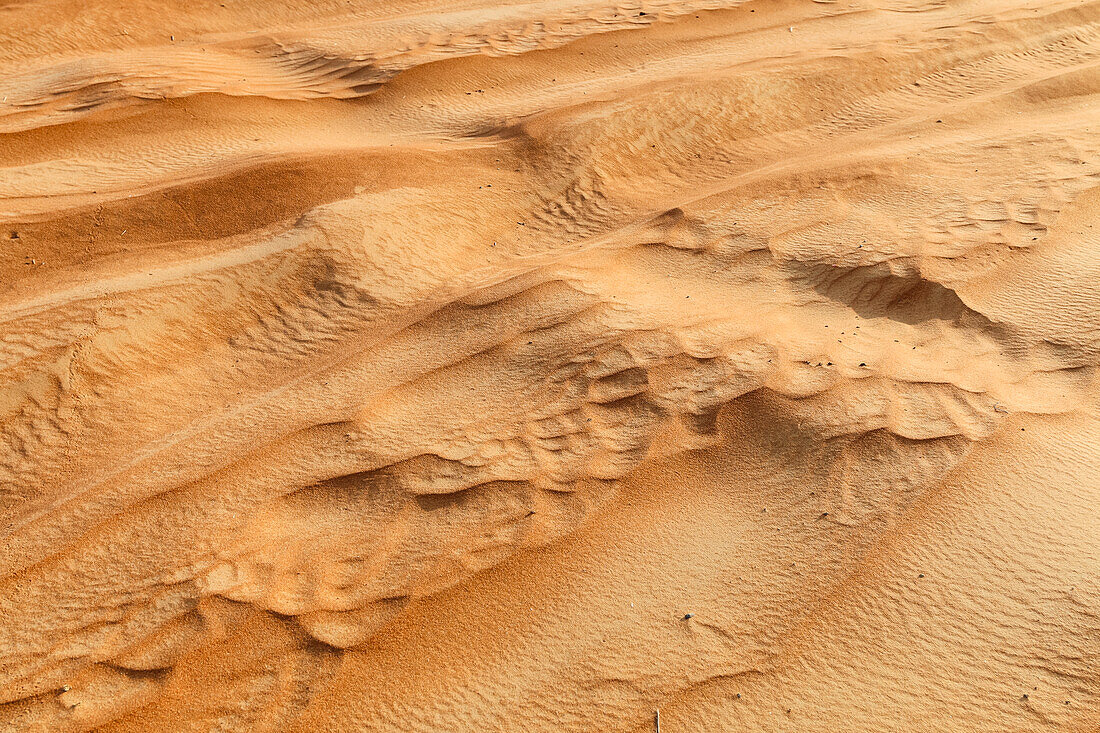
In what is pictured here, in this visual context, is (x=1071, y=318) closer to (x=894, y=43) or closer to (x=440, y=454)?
(x=440, y=454)

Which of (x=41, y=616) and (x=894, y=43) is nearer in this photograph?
(x=41, y=616)

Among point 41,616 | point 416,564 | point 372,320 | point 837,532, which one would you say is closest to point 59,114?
point 372,320

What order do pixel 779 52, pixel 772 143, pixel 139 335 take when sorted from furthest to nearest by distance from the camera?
pixel 779 52 → pixel 772 143 → pixel 139 335

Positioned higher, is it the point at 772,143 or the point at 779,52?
the point at 779,52

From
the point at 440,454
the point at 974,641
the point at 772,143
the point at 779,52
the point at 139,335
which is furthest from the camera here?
the point at 779,52

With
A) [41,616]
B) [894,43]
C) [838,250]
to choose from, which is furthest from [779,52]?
[41,616]

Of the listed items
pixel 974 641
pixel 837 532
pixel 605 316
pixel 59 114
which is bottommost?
pixel 974 641

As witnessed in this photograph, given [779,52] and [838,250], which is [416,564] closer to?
[838,250]
